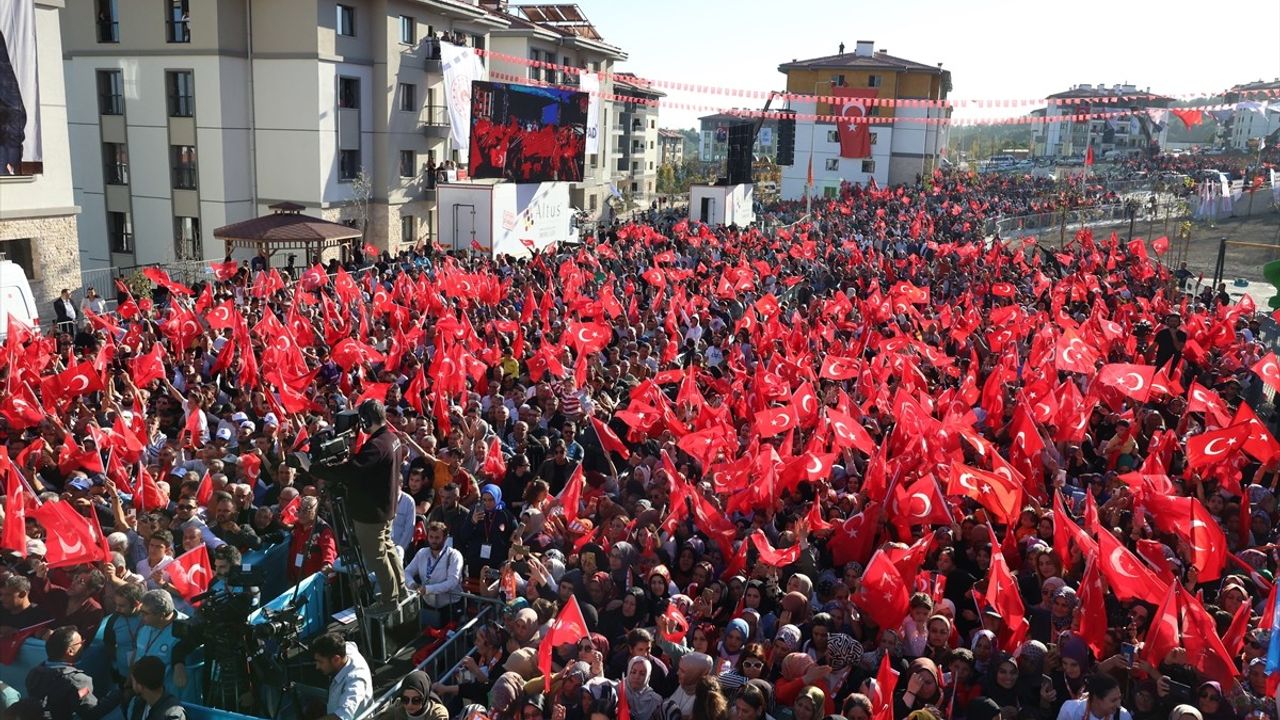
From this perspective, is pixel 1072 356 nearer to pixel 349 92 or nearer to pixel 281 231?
pixel 281 231

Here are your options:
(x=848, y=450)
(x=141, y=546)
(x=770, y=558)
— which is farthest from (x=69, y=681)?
(x=848, y=450)

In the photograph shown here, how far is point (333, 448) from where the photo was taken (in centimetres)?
657

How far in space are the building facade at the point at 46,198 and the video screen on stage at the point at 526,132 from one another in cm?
1302

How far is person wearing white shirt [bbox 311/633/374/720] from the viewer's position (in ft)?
20.4

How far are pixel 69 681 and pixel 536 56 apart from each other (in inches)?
1887

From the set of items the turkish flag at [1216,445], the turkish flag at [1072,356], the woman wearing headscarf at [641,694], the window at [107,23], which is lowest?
the woman wearing headscarf at [641,694]

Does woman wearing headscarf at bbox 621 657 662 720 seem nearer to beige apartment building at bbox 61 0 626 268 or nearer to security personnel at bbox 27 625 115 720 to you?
security personnel at bbox 27 625 115 720

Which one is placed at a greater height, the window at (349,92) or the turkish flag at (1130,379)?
the window at (349,92)

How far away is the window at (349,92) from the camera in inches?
1351

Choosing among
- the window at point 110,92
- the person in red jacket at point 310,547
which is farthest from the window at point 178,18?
the person in red jacket at point 310,547

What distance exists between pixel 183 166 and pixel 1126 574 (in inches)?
1255

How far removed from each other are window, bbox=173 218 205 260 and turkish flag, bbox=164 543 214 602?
1089 inches

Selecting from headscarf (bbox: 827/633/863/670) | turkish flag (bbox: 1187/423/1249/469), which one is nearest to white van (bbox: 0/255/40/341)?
headscarf (bbox: 827/633/863/670)

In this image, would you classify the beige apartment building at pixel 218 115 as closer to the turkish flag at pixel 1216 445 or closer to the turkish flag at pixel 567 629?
the turkish flag at pixel 1216 445
